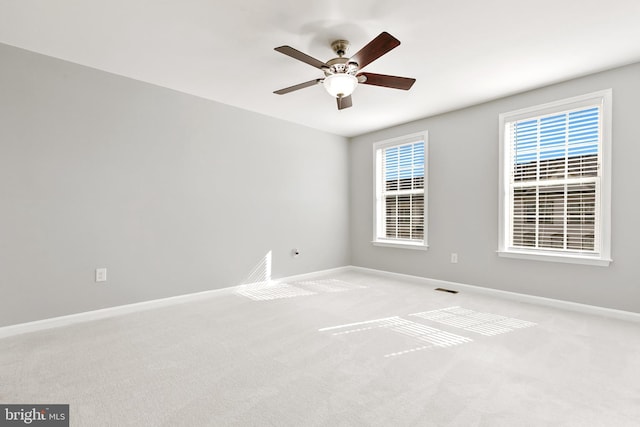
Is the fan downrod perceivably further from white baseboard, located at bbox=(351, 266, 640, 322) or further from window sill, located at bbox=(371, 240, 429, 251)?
white baseboard, located at bbox=(351, 266, 640, 322)

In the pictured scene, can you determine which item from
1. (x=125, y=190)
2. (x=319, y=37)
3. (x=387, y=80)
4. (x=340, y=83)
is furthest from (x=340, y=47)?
(x=125, y=190)

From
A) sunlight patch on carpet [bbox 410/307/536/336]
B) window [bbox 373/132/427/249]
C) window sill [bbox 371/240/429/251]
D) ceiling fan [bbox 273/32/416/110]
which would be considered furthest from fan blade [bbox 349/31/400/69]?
window sill [bbox 371/240/429/251]

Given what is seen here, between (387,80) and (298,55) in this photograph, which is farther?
(387,80)

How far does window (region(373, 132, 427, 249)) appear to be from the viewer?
4.73 m

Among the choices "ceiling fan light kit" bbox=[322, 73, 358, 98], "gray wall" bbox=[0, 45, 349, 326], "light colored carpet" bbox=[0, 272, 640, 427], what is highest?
"ceiling fan light kit" bbox=[322, 73, 358, 98]

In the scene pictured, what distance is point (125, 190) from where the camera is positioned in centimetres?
323

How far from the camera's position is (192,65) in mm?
2943

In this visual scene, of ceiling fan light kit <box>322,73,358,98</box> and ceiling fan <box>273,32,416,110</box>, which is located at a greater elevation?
ceiling fan <box>273,32,416,110</box>

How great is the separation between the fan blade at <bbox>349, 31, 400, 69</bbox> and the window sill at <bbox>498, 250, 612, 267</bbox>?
9.61 feet

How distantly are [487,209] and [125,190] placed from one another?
4.31 m

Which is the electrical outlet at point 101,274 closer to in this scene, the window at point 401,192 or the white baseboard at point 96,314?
the white baseboard at point 96,314

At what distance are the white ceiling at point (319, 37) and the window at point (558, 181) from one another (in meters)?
0.41

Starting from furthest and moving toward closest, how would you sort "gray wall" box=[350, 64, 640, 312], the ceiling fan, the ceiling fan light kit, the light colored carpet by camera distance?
"gray wall" box=[350, 64, 640, 312]
the ceiling fan light kit
the ceiling fan
the light colored carpet

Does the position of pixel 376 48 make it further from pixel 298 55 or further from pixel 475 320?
pixel 475 320
